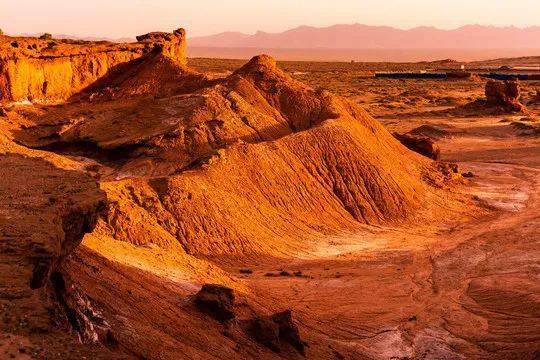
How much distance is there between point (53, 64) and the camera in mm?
29500

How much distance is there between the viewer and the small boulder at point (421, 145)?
98.7ft

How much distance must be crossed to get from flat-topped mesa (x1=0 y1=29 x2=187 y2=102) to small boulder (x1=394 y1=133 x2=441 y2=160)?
37.1 ft

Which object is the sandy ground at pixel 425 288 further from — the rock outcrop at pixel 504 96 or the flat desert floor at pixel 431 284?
the rock outcrop at pixel 504 96

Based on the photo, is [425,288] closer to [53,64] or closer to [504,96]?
[53,64]

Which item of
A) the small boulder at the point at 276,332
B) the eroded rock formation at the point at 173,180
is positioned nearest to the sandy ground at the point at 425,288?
the small boulder at the point at 276,332

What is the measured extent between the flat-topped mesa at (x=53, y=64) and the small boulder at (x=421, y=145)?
37.1ft

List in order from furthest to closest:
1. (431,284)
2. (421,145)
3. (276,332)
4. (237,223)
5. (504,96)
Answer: (504,96) < (421,145) < (237,223) < (431,284) < (276,332)

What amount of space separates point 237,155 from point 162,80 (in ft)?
35.0

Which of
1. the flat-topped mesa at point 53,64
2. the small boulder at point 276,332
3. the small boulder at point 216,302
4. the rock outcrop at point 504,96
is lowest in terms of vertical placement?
the small boulder at point 276,332

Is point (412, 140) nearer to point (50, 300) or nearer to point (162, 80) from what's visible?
point (162, 80)

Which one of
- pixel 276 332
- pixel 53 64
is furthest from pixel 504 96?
pixel 276 332

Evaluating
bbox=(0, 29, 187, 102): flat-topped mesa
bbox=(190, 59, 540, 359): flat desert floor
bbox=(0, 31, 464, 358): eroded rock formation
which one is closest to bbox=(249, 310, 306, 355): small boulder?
bbox=(0, 31, 464, 358): eroded rock formation

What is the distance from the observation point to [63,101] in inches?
1187

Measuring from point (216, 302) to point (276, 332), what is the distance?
42.5 inches
